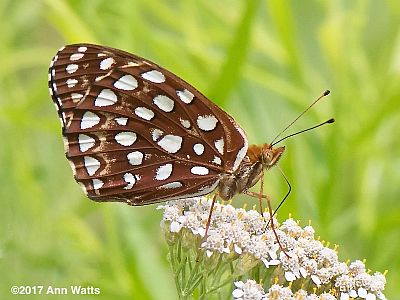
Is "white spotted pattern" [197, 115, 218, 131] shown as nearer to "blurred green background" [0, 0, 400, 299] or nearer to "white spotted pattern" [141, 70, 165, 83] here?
"white spotted pattern" [141, 70, 165, 83]

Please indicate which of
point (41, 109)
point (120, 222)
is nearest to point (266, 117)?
point (120, 222)

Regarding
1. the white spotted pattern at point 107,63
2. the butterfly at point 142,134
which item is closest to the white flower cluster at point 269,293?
the butterfly at point 142,134

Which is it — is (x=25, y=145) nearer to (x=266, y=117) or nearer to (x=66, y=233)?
(x=66, y=233)

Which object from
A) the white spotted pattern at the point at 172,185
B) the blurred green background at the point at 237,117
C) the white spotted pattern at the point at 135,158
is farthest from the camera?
the blurred green background at the point at 237,117

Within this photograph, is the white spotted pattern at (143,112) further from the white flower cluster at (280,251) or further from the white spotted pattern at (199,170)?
the white flower cluster at (280,251)

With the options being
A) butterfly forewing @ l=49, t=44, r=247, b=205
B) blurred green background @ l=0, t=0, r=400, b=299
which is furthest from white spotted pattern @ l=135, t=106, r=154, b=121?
blurred green background @ l=0, t=0, r=400, b=299

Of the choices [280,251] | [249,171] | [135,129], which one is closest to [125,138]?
[135,129]
